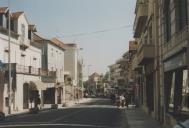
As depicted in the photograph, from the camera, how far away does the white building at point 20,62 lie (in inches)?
2137

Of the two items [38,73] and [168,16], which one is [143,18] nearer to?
[168,16]

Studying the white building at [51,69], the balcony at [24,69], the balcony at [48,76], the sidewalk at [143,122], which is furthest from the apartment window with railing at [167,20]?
the white building at [51,69]

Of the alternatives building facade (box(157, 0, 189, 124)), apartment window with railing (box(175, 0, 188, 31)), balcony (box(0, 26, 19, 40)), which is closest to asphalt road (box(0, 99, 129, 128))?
building facade (box(157, 0, 189, 124))

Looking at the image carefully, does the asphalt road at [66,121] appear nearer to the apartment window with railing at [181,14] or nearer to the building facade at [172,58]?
the building facade at [172,58]

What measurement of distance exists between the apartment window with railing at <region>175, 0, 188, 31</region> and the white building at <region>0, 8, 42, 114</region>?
112ft

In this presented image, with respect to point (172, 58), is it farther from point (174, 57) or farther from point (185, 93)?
point (185, 93)

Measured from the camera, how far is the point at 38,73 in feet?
225

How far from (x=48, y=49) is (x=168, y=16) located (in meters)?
58.2

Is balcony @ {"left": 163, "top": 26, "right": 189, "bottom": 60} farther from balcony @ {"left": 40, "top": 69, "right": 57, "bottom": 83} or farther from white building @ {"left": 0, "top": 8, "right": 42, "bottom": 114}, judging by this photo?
balcony @ {"left": 40, "top": 69, "right": 57, "bottom": 83}

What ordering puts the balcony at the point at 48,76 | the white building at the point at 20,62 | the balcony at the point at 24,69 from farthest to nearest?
the balcony at the point at 48,76 → the balcony at the point at 24,69 → the white building at the point at 20,62

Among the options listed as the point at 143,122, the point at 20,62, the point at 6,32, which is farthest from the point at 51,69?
the point at 143,122

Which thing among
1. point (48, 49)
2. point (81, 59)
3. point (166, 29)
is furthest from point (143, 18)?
point (81, 59)

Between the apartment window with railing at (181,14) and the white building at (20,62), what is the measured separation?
34034 millimetres

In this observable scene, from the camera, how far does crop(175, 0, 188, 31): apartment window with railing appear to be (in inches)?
738
